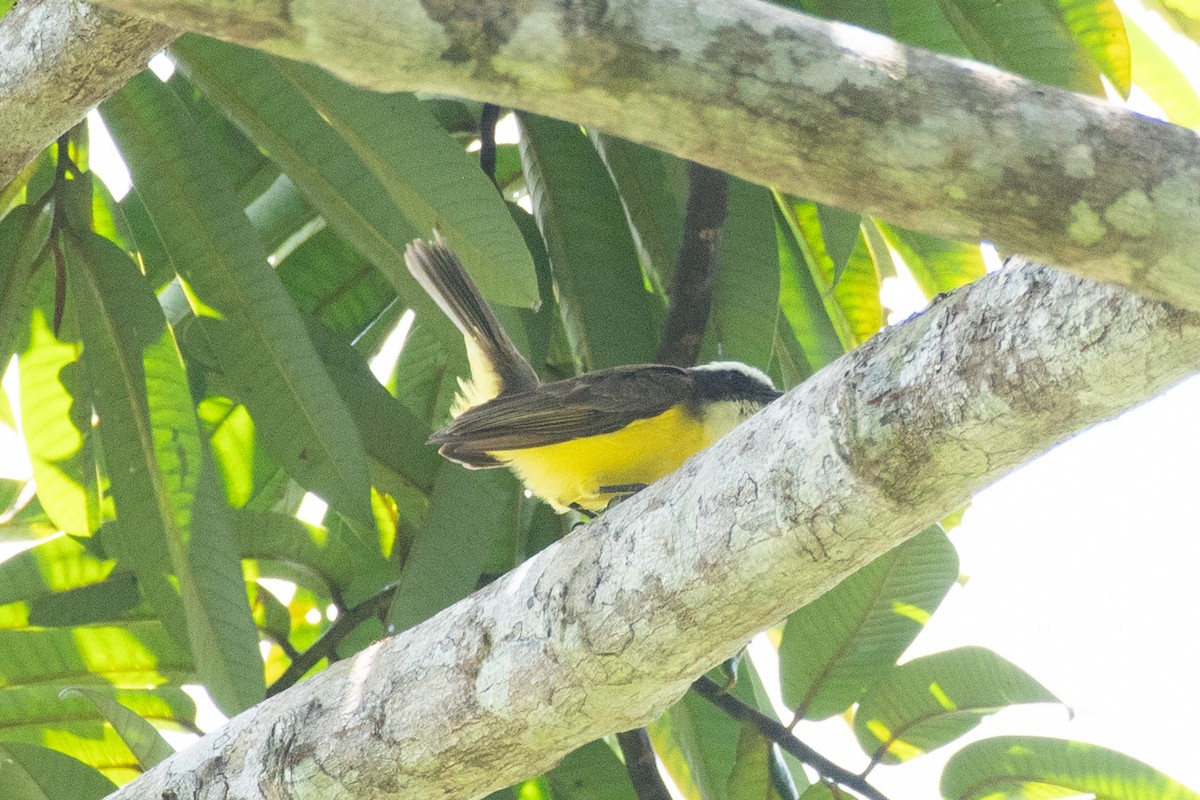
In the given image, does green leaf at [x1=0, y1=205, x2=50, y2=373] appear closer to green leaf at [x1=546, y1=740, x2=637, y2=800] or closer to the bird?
the bird

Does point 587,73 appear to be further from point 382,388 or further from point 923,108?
point 382,388

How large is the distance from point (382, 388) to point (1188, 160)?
206 cm

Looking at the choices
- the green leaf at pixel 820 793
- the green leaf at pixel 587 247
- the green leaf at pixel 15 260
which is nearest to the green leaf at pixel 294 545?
the green leaf at pixel 15 260

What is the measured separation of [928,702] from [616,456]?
2.78 ft

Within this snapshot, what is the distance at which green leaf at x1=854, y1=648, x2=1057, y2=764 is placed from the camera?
2436 mm

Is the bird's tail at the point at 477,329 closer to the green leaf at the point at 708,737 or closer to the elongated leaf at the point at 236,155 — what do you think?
the elongated leaf at the point at 236,155

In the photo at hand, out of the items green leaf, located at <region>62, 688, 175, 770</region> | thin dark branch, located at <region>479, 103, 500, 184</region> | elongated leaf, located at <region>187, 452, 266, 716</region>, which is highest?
thin dark branch, located at <region>479, 103, 500, 184</region>

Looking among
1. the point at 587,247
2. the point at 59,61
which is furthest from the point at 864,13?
the point at 59,61

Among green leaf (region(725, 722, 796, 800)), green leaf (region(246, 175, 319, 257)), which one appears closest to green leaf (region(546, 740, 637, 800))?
green leaf (region(725, 722, 796, 800))

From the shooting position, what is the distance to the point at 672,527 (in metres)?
1.51

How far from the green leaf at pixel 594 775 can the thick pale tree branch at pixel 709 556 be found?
1.04 m

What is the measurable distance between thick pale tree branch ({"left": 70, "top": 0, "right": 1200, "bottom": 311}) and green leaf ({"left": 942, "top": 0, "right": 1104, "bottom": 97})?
5.49 ft

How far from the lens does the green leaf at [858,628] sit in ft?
8.32

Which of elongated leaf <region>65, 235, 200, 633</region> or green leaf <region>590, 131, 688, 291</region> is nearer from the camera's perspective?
elongated leaf <region>65, 235, 200, 633</region>
